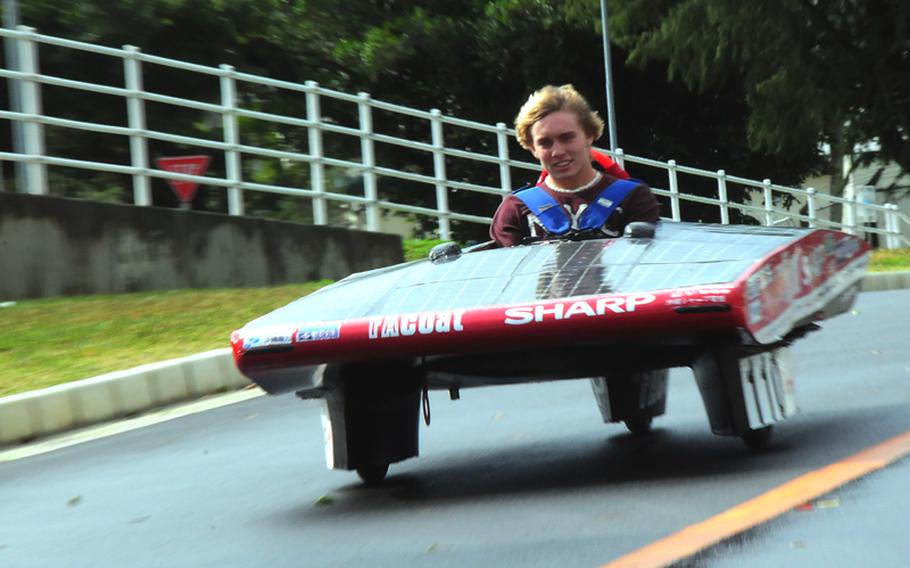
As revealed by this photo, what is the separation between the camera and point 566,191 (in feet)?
21.4

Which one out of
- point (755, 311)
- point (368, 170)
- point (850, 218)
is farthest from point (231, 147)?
point (850, 218)

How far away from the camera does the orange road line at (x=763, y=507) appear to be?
4.24 m

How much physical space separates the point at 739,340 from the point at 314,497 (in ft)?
5.41

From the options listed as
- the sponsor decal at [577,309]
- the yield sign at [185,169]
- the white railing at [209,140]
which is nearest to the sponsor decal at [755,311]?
the sponsor decal at [577,309]

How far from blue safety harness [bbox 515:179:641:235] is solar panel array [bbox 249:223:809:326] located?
202mm

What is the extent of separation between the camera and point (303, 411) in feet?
30.0

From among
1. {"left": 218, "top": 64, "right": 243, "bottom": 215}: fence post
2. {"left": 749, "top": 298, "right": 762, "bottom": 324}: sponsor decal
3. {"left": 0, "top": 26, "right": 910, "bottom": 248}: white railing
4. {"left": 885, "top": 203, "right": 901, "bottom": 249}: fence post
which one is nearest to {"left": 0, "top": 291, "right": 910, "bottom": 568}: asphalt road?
{"left": 749, "top": 298, "right": 762, "bottom": 324}: sponsor decal

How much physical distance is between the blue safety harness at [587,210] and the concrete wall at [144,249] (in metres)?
7.29

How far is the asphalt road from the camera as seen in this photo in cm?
457

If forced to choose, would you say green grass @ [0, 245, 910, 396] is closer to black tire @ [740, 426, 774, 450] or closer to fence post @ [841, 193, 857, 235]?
black tire @ [740, 426, 774, 450]

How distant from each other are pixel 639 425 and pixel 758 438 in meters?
0.98

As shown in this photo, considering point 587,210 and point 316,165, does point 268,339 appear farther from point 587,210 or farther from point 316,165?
point 316,165

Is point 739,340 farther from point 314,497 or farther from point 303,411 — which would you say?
point 303,411

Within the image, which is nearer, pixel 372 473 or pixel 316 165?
pixel 372 473
